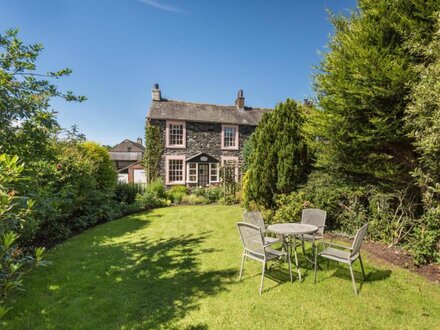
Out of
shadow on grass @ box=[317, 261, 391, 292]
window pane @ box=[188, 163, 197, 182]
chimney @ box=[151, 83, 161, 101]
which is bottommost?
shadow on grass @ box=[317, 261, 391, 292]

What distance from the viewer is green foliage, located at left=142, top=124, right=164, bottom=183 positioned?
16.2 meters

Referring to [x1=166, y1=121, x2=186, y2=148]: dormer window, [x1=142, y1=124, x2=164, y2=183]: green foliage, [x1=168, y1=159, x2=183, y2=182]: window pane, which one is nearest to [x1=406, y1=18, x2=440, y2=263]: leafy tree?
[x1=168, y1=159, x2=183, y2=182]: window pane

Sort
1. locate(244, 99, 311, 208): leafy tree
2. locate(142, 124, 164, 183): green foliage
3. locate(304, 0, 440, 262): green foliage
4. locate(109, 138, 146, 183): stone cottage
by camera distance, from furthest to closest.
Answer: locate(109, 138, 146, 183): stone cottage
locate(142, 124, 164, 183): green foliage
locate(244, 99, 311, 208): leafy tree
locate(304, 0, 440, 262): green foliage

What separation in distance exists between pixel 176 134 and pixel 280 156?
36.7 ft

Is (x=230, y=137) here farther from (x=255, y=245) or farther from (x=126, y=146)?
(x=126, y=146)

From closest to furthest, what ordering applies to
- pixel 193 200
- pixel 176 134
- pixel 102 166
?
1. pixel 102 166
2. pixel 193 200
3. pixel 176 134

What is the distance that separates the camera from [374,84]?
4820mm

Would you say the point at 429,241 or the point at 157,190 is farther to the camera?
the point at 157,190

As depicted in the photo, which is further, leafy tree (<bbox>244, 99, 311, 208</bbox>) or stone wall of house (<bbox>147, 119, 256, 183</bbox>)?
stone wall of house (<bbox>147, 119, 256, 183</bbox>)

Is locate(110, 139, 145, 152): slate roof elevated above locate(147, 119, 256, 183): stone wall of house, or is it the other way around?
locate(110, 139, 145, 152): slate roof

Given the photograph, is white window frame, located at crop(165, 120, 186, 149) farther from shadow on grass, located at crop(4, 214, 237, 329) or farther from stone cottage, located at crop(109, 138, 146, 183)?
stone cottage, located at crop(109, 138, 146, 183)

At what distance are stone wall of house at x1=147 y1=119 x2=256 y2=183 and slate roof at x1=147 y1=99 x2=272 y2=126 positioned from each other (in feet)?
1.50

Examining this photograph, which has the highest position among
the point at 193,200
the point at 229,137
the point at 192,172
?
the point at 229,137

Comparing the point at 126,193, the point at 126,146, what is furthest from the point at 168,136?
the point at 126,146
